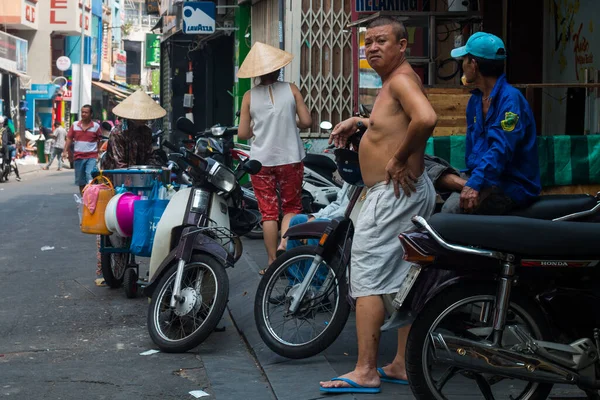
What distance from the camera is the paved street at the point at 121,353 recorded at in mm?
5258

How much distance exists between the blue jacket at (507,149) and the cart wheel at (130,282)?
3.80 m

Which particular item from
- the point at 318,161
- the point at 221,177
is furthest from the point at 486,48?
the point at 318,161

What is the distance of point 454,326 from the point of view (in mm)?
4266

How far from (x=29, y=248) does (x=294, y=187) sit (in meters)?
4.52

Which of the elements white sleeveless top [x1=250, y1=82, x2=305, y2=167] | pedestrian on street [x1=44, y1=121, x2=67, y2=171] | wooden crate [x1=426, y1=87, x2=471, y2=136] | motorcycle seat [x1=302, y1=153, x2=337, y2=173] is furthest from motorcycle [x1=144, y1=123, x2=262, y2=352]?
pedestrian on street [x1=44, y1=121, x2=67, y2=171]

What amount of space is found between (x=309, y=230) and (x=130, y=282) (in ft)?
8.91

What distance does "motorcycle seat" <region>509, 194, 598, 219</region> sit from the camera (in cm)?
482

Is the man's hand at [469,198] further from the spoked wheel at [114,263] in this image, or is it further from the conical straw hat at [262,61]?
the spoked wheel at [114,263]

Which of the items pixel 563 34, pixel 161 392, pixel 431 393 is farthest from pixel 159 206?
pixel 563 34

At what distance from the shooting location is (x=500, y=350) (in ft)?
13.6

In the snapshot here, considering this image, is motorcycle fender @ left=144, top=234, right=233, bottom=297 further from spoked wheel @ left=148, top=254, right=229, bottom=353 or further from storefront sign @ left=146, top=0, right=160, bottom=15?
storefront sign @ left=146, top=0, right=160, bottom=15

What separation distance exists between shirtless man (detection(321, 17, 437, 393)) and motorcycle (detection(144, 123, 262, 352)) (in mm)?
1215

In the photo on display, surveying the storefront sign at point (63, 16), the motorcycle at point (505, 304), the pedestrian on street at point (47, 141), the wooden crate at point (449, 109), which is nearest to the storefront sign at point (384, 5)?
the wooden crate at point (449, 109)

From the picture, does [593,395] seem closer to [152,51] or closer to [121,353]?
[121,353]
